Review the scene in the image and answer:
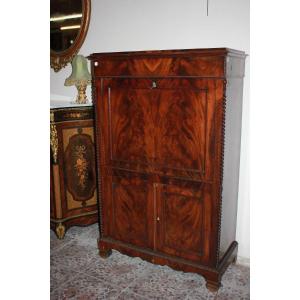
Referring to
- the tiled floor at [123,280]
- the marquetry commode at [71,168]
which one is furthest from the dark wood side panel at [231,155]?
the marquetry commode at [71,168]

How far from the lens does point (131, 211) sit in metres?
2.50

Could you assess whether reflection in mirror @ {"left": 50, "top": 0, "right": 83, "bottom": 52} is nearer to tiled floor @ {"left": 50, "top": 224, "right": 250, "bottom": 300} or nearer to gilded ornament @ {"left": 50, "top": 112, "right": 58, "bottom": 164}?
gilded ornament @ {"left": 50, "top": 112, "right": 58, "bottom": 164}

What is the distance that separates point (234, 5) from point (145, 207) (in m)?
1.61

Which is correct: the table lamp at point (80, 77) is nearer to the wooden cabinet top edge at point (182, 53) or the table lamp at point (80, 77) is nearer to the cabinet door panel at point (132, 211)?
the wooden cabinet top edge at point (182, 53)

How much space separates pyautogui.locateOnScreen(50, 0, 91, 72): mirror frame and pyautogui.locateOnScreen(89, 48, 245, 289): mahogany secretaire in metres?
0.97

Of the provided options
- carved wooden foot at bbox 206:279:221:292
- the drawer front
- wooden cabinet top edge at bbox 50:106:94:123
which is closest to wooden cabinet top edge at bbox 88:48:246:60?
the drawer front

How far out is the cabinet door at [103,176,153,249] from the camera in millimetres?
2418

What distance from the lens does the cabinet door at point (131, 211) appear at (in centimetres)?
242

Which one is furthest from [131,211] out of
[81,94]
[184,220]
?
[81,94]

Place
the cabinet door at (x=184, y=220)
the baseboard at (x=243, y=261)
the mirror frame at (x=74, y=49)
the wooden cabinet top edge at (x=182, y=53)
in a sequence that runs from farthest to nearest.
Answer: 1. the mirror frame at (x=74, y=49)
2. the baseboard at (x=243, y=261)
3. the cabinet door at (x=184, y=220)
4. the wooden cabinet top edge at (x=182, y=53)

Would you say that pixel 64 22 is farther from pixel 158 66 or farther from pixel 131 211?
pixel 131 211

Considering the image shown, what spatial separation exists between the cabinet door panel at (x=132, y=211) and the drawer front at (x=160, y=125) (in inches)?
5.6

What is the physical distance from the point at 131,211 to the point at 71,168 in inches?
33.8
